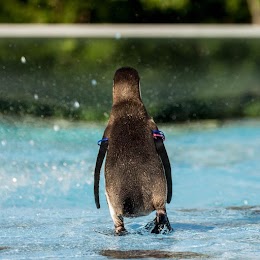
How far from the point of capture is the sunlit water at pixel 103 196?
20.8 feet

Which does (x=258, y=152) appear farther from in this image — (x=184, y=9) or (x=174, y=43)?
(x=184, y=9)

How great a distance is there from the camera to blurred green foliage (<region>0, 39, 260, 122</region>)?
16.7 metres

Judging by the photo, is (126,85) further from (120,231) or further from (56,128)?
(56,128)

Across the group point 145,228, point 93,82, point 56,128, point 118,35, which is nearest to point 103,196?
point 145,228

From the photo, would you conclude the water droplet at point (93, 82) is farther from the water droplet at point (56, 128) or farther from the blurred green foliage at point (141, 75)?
the water droplet at point (56, 128)

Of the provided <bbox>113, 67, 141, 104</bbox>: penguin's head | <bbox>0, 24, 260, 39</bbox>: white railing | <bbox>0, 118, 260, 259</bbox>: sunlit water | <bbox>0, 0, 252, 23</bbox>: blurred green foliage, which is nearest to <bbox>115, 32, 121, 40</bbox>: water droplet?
<bbox>0, 24, 260, 39</bbox>: white railing

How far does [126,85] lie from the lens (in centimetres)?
665

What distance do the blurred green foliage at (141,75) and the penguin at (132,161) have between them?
8.81m

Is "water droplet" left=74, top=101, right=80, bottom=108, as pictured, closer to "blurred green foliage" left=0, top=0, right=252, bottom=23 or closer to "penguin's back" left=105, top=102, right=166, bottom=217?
"penguin's back" left=105, top=102, right=166, bottom=217

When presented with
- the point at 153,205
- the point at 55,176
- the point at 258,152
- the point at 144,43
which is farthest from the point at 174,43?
the point at 153,205

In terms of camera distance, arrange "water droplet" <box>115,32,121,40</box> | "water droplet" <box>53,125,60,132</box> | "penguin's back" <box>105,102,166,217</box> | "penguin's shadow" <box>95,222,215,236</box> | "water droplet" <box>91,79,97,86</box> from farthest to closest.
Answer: "water droplet" <box>115,32,121,40</box>, "water droplet" <box>91,79,97,86</box>, "water droplet" <box>53,125,60,132</box>, "penguin's shadow" <box>95,222,215,236</box>, "penguin's back" <box>105,102,166,217</box>

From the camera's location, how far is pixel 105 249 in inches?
246

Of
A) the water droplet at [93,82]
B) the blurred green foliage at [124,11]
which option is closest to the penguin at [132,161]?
the water droplet at [93,82]

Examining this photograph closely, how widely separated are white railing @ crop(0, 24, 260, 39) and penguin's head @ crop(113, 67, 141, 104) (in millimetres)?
22899
